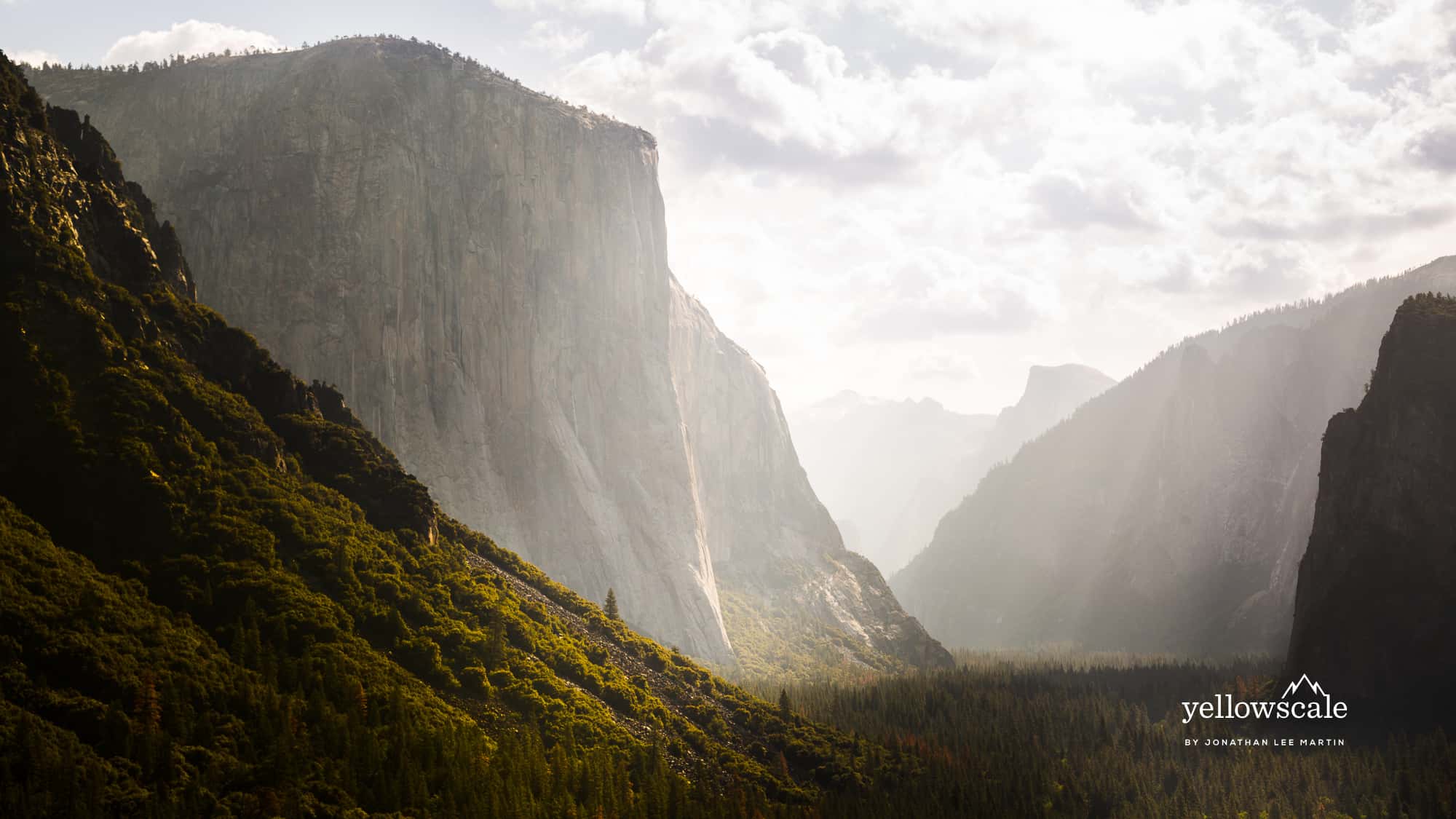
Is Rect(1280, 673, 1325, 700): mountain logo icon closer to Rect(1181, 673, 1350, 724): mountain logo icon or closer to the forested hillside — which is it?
Rect(1181, 673, 1350, 724): mountain logo icon

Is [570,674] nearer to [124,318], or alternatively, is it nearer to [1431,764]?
[124,318]

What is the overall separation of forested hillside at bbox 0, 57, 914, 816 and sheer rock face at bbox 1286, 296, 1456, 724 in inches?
2269

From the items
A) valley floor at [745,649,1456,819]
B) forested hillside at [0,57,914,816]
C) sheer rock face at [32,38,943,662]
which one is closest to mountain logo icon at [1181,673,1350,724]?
valley floor at [745,649,1456,819]

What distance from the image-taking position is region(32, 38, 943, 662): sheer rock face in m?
99.4

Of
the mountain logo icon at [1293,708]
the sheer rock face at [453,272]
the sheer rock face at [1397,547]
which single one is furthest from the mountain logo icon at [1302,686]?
the sheer rock face at [453,272]

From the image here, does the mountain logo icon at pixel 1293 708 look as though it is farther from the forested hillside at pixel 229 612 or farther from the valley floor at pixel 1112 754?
the forested hillside at pixel 229 612

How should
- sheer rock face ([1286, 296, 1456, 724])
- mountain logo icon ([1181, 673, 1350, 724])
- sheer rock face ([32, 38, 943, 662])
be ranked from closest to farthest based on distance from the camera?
sheer rock face ([1286, 296, 1456, 724]) → mountain logo icon ([1181, 673, 1350, 724]) → sheer rock face ([32, 38, 943, 662])

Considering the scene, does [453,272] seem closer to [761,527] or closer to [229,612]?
[229,612]

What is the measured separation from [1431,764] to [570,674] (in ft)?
233

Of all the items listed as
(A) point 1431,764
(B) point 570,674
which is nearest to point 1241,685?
(A) point 1431,764

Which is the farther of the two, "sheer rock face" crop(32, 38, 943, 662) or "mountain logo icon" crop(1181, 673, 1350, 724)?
"sheer rock face" crop(32, 38, 943, 662)

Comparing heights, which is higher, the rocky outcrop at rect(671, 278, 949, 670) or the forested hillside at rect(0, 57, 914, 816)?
the rocky outcrop at rect(671, 278, 949, 670)

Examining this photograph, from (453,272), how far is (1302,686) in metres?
96.0

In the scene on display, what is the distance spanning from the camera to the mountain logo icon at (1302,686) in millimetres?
99250
